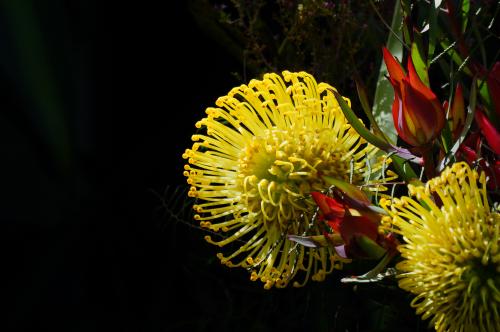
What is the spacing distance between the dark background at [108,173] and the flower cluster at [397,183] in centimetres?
26

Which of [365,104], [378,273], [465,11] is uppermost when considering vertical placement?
[465,11]

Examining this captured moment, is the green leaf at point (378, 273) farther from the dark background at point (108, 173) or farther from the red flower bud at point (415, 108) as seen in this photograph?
the dark background at point (108, 173)

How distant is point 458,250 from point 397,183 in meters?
0.09

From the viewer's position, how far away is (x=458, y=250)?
1.44 feet

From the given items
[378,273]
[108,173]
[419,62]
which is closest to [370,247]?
[378,273]

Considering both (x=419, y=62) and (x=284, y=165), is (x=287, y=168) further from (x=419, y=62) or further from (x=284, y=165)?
(x=419, y=62)

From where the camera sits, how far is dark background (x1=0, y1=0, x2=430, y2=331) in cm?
86

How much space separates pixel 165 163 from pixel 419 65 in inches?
21.0

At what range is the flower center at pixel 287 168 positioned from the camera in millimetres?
532

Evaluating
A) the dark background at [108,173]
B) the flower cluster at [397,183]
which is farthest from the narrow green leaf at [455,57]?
the dark background at [108,173]

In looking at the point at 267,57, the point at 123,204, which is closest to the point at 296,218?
the point at 267,57

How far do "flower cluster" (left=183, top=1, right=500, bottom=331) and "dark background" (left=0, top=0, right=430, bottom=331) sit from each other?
26cm

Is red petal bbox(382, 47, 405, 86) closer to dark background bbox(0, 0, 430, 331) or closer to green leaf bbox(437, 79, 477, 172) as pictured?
green leaf bbox(437, 79, 477, 172)

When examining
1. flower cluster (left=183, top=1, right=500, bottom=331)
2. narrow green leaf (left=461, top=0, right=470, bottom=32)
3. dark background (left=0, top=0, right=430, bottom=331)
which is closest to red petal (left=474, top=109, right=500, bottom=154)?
flower cluster (left=183, top=1, right=500, bottom=331)
